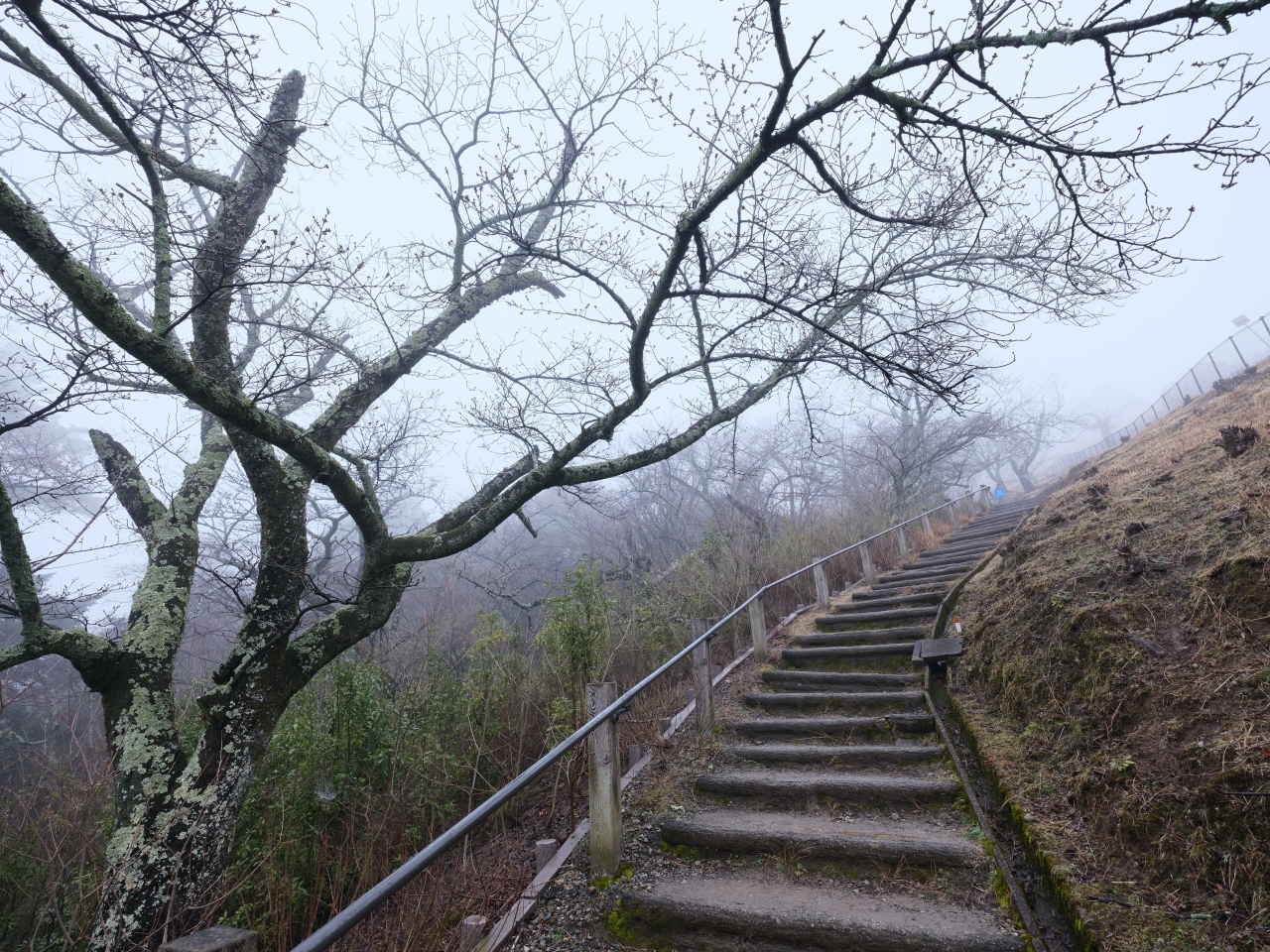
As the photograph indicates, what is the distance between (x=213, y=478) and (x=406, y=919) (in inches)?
195

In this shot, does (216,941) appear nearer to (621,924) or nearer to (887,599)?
(621,924)

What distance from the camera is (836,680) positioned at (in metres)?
6.61

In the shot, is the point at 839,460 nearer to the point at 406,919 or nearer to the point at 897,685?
the point at 897,685

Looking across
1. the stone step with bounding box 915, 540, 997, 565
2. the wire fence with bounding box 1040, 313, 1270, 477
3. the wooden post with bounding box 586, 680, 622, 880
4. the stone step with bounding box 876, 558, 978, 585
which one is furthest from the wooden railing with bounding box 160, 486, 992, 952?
the wire fence with bounding box 1040, 313, 1270, 477

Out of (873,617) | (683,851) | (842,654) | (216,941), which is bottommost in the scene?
(683,851)

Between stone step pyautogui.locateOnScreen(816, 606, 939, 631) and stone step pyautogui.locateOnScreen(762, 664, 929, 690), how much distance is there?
1.55 metres

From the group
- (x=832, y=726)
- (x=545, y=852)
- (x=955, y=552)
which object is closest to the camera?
(x=545, y=852)

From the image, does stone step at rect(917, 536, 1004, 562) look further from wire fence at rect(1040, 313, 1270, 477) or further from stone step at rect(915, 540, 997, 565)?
wire fence at rect(1040, 313, 1270, 477)

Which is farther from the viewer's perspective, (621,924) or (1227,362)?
(1227,362)

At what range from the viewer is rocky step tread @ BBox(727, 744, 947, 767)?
4859 millimetres

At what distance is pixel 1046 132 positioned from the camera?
347cm

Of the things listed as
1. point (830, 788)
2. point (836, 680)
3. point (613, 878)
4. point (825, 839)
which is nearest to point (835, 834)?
point (825, 839)

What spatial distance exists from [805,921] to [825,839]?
2.47ft

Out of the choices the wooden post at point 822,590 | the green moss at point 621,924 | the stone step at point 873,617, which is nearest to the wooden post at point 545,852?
the green moss at point 621,924
